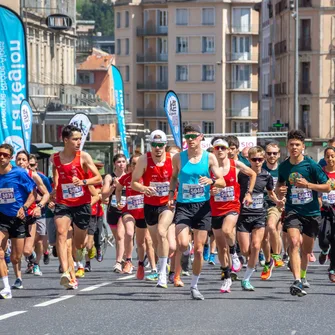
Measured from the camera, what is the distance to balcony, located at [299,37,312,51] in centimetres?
8550

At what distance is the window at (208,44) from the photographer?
389 ft

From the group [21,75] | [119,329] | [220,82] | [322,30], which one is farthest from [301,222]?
[220,82]

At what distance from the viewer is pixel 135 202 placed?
19.4 meters

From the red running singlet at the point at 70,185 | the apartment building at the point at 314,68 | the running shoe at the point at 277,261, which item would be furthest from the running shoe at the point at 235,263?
the apartment building at the point at 314,68

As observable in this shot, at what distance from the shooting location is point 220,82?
117812 millimetres

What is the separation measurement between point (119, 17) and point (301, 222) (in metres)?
114

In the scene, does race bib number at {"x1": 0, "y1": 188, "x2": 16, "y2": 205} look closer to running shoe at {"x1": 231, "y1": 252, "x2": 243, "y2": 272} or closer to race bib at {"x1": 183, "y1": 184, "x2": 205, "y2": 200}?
race bib at {"x1": 183, "y1": 184, "x2": 205, "y2": 200}

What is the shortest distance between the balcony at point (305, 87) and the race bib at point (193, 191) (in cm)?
7064

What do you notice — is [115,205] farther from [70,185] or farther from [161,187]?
[70,185]

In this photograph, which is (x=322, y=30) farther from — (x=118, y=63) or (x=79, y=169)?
(x=79, y=169)

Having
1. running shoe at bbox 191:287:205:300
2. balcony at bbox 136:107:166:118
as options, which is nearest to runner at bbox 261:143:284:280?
running shoe at bbox 191:287:205:300

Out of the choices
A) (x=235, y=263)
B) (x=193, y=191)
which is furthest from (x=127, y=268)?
(x=193, y=191)

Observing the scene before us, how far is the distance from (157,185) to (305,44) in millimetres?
70156

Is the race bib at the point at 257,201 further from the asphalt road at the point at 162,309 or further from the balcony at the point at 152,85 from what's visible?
the balcony at the point at 152,85
